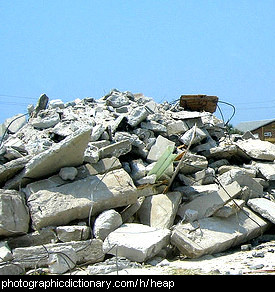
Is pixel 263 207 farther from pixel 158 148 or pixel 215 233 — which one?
pixel 158 148

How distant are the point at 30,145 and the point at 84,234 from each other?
7.74 feet

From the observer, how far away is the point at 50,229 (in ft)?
21.2

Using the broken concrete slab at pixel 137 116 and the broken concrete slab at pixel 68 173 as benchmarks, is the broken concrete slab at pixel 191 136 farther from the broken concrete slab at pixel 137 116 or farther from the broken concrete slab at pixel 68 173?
the broken concrete slab at pixel 68 173

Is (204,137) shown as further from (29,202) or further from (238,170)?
(29,202)

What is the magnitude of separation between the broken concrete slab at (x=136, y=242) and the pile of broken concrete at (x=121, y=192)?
1cm

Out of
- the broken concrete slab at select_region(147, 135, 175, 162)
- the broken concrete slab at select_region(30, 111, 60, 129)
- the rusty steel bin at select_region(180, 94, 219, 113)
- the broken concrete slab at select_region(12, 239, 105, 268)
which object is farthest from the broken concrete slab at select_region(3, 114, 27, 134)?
the broken concrete slab at select_region(12, 239, 105, 268)

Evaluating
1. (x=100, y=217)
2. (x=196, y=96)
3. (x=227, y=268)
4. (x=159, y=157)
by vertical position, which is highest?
(x=196, y=96)

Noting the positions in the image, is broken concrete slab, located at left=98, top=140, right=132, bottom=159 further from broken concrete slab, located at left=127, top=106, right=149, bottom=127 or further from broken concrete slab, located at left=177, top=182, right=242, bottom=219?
broken concrete slab, located at left=177, top=182, right=242, bottom=219

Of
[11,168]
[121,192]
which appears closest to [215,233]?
[121,192]

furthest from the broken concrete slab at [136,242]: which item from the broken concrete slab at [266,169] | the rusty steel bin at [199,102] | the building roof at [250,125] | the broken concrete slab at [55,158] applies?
the building roof at [250,125]

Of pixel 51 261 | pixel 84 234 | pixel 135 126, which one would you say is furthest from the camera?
pixel 135 126

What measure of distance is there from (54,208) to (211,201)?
2.54 meters

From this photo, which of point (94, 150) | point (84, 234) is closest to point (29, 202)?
point (84, 234)

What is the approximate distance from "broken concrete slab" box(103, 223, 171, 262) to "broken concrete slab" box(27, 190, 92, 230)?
0.62 meters
